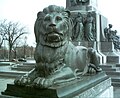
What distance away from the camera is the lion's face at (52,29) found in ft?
12.5

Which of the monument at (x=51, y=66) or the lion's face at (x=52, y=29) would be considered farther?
the lion's face at (x=52, y=29)

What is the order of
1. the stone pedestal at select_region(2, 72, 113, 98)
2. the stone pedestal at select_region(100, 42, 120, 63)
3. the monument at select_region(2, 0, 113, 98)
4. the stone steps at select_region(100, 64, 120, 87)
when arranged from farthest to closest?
the stone pedestal at select_region(100, 42, 120, 63), the stone steps at select_region(100, 64, 120, 87), the monument at select_region(2, 0, 113, 98), the stone pedestal at select_region(2, 72, 113, 98)

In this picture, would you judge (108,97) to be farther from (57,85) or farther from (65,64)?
(57,85)

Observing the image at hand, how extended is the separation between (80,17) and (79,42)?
1553 millimetres

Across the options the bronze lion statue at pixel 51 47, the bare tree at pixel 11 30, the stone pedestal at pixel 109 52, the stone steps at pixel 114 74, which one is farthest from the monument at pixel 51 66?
the bare tree at pixel 11 30

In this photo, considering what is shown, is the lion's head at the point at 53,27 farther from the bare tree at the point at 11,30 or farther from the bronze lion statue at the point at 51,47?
the bare tree at the point at 11,30

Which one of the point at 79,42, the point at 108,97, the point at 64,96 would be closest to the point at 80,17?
the point at 79,42

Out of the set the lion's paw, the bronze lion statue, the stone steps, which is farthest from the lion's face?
the stone steps

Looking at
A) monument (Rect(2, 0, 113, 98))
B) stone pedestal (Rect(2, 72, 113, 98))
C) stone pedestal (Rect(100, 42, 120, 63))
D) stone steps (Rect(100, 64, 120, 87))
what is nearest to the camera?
stone pedestal (Rect(2, 72, 113, 98))

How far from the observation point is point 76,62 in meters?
4.88

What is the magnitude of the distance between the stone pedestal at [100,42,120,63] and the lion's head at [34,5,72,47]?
35.1ft

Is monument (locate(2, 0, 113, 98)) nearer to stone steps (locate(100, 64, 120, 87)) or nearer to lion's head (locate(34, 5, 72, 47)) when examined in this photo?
lion's head (locate(34, 5, 72, 47))

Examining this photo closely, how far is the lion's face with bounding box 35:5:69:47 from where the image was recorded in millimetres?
3824

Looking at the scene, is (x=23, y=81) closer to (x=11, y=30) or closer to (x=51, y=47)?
(x=51, y=47)
